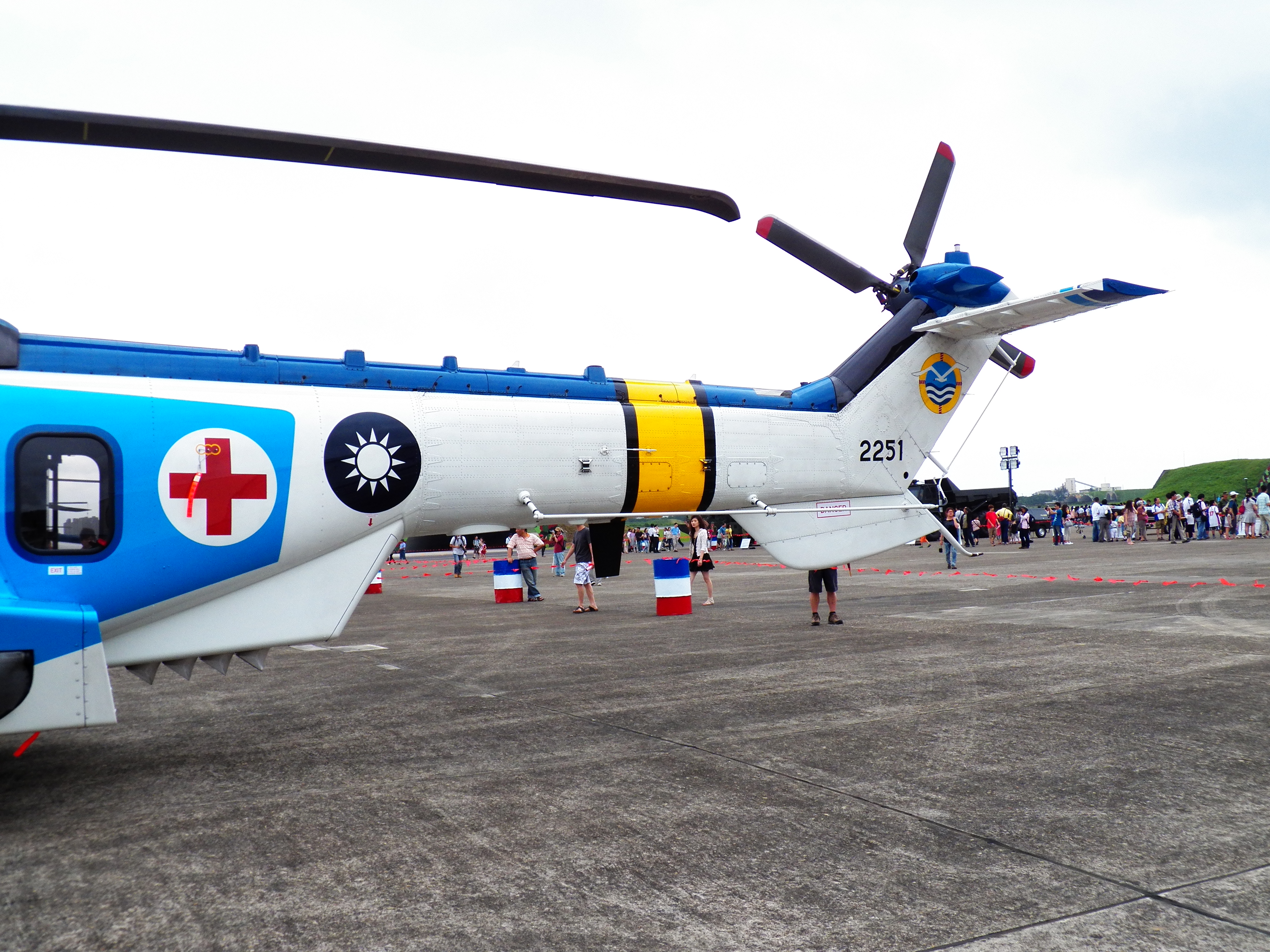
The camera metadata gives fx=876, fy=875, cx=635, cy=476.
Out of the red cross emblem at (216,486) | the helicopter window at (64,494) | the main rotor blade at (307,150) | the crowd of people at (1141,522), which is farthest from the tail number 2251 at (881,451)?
the crowd of people at (1141,522)

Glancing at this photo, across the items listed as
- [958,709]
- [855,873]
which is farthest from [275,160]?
[958,709]

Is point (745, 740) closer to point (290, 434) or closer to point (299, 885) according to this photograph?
point (299, 885)

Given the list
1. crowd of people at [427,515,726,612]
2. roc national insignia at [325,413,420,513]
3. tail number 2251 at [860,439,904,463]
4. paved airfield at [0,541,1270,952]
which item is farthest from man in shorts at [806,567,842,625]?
roc national insignia at [325,413,420,513]

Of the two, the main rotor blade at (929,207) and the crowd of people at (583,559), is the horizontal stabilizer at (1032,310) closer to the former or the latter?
the main rotor blade at (929,207)

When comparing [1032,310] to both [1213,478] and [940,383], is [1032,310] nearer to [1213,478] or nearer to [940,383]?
[940,383]

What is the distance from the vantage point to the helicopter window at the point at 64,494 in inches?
207

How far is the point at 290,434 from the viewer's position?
6137mm

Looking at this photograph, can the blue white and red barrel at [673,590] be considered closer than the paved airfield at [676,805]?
No

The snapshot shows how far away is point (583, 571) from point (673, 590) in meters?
2.17

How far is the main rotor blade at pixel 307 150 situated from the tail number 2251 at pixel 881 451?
4885mm

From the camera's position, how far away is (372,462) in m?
6.46

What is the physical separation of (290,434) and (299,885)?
3.35 m

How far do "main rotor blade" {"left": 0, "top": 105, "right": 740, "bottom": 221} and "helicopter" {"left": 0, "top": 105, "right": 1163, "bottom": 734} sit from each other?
0.4 inches

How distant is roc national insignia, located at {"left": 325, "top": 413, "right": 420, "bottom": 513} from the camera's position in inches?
249
